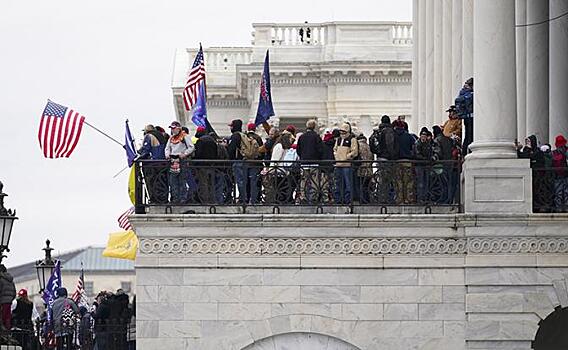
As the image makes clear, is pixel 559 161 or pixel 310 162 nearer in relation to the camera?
pixel 310 162

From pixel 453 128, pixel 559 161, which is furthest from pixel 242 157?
pixel 559 161

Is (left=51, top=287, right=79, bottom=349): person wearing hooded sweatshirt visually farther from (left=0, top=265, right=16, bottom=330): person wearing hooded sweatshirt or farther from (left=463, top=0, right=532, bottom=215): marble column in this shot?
(left=463, top=0, right=532, bottom=215): marble column

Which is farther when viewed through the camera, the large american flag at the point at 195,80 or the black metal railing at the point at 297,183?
the large american flag at the point at 195,80

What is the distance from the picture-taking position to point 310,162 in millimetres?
43344

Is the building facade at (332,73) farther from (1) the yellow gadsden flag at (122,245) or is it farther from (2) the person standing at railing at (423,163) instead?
(2) the person standing at railing at (423,163)

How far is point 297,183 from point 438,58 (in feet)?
62.2

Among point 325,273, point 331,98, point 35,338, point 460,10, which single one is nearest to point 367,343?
point 325,273

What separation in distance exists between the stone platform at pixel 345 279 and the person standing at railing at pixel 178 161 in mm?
911

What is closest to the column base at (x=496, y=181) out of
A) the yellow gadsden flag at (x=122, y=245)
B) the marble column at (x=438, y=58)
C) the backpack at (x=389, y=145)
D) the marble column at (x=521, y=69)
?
the backpack at (x=389, y=145)

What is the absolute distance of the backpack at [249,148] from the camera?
144 ft

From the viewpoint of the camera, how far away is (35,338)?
49.8 meters

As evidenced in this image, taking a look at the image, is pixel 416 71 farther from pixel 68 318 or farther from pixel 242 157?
pixel 242 157

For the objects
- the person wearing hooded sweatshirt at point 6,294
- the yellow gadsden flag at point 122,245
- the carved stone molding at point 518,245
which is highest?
the carved stone molding at point 518,245

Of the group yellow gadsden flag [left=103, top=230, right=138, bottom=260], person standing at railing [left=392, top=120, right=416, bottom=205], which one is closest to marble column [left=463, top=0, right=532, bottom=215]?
person standing at railing [left=392, top=120, right=416, bottom=205]
